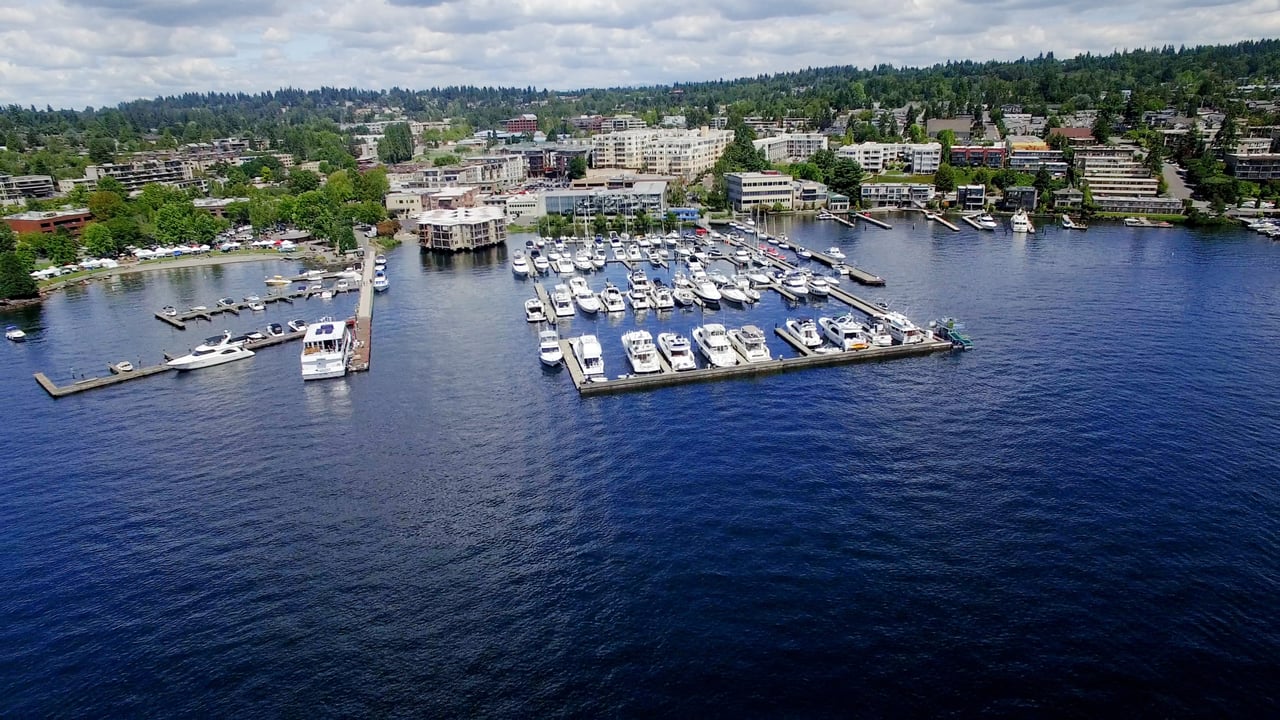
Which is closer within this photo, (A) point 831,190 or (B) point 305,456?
(B) point 305,456

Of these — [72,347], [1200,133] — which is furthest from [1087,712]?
[1200,133]

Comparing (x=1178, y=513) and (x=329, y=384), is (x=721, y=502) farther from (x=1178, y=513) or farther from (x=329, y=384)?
(x=329, y=384)

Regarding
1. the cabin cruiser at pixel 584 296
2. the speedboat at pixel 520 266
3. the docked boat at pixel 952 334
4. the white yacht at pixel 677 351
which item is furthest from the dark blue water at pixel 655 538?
the speedboat at pixel 520 266

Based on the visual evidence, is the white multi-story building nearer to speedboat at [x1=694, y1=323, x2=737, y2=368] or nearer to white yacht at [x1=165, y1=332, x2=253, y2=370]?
speedboat at [x1=694, y1=323, x2=737, y2=368]

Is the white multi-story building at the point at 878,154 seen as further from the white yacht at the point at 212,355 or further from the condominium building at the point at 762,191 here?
the white yacht at the point at 212,355

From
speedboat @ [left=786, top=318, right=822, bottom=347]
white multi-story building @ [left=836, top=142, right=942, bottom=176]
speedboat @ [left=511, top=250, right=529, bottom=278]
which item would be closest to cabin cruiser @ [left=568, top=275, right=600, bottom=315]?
speedboat @ [left=511, top=250, right=529, bottom=278]
